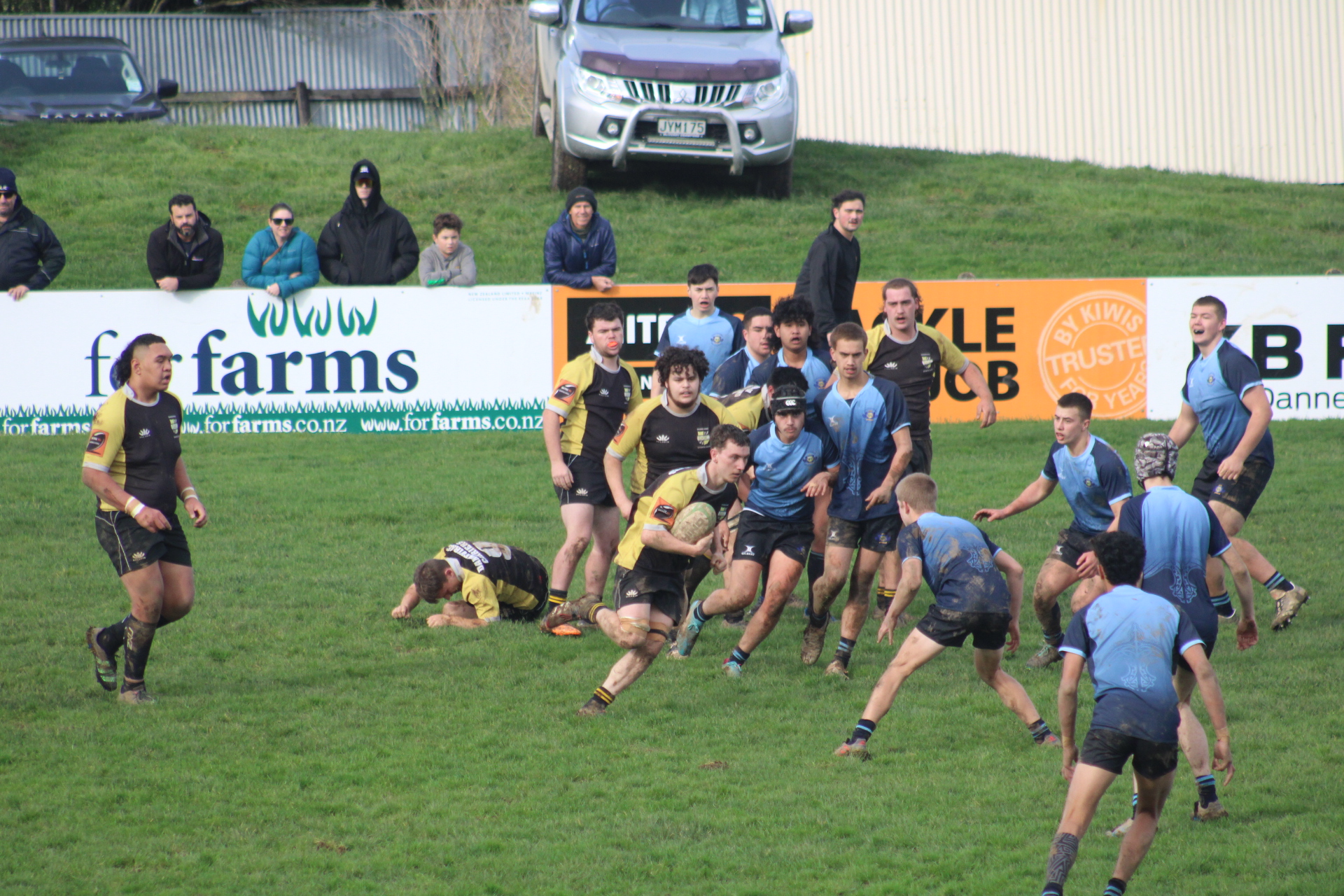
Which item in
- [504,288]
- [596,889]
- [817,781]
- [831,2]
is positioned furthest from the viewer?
[831,2]

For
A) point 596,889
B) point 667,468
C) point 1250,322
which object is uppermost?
point 1250,322

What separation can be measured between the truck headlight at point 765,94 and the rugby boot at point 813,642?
11.4 meters

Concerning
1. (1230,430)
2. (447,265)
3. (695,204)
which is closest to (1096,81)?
(695,204)

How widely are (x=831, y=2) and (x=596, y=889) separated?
23.4m

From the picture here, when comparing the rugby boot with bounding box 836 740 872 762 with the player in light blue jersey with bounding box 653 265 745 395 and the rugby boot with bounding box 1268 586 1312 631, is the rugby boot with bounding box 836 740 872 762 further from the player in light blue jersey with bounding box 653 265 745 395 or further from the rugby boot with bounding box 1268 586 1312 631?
the player in light blue jersey with bounding box 653 265 745 395

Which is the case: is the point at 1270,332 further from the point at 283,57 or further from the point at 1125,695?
the point at 283,57

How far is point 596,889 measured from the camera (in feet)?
19.0

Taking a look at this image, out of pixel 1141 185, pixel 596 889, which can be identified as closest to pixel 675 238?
pixel 1141 185

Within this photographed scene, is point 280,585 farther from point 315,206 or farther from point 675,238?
point 315,206

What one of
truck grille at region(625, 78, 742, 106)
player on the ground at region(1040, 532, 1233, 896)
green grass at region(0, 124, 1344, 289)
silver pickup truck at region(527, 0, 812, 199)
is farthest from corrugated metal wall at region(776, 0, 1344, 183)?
player on the ground at region(1040, 532, 1233, 896)

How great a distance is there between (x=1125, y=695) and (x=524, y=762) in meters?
3.18

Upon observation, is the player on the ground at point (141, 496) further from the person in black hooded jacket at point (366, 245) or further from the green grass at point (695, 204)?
the green grass at point (695, 204)

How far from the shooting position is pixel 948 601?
699 cm

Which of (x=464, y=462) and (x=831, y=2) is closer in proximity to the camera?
(x=464, y=462)
